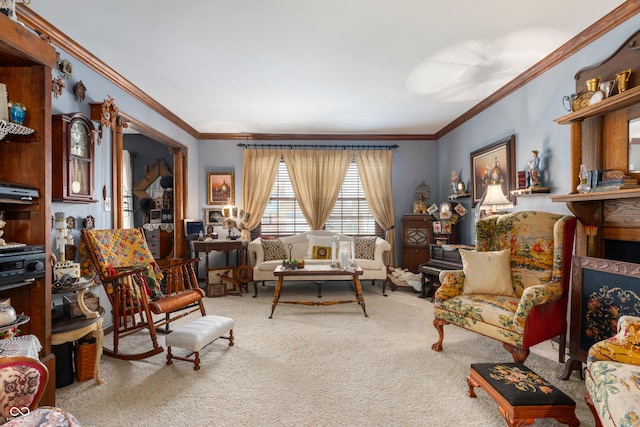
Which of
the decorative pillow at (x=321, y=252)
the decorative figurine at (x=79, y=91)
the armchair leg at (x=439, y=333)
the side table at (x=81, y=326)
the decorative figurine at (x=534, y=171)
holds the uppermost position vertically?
the decorative figurine at (x=79, y=91)

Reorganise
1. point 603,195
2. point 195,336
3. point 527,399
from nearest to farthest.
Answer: point 527,399 → point 603,195 → point 195,336

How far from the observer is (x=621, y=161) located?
2562 mm

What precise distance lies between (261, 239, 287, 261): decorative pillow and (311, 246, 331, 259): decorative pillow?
0.57 metres

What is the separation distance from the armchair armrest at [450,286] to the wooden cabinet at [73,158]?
362cm

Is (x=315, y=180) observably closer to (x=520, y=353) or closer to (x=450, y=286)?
(x=450, y=286)

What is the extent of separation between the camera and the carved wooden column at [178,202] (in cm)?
564

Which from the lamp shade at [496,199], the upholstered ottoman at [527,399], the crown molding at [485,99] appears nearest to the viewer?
the upholstered ottoman at [527,399]

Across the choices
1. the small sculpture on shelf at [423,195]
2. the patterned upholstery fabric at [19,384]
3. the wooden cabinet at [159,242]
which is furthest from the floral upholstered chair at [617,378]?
the wooden cabinet at [159,242]

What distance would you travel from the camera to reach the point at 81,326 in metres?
2.46

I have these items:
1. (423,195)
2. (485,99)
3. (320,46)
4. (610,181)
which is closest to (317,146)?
(423,195)

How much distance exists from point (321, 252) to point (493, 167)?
9.68ft

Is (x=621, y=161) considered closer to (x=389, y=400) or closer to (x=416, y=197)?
(x=389, y=400)

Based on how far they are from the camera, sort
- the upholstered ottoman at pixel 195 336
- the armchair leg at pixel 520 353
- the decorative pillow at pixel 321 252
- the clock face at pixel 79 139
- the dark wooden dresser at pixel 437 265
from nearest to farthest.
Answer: the armchair leg at pixel 520 353 < the upholstered ottoman at pixel 195 336 < the clock face at pixel 79 139 < the dark wooden dresser at pixel 437 265 < the decorative pillow at pixel 321 252

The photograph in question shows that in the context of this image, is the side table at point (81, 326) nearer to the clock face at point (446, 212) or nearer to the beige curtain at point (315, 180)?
the beige curtain at point (315, 180)
